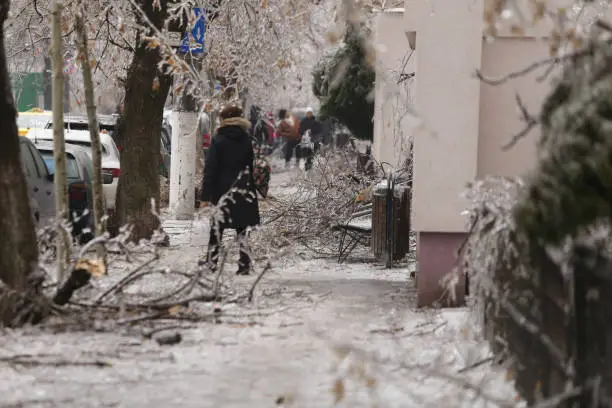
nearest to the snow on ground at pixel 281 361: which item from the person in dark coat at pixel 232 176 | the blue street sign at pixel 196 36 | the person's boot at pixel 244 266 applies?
the person's boot at pixel 244 266

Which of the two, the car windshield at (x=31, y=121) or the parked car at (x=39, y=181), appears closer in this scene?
the parked car at (x=39, y=181)

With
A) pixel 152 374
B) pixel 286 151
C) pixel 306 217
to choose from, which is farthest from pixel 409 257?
pixel 286 151

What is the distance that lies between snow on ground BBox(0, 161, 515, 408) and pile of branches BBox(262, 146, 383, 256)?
3.97 meters

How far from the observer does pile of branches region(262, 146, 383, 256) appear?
51.1 ft

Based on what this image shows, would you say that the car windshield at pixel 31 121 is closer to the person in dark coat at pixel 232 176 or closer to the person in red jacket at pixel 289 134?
the person in dark coat at pixel 232 176

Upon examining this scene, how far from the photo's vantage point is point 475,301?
28.4 feet

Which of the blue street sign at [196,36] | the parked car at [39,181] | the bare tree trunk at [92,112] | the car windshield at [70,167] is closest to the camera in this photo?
the bare tree trunk at [92,112]

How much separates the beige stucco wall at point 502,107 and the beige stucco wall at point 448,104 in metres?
0.10

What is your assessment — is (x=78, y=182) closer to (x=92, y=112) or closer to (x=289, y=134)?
(x=92, y=112)

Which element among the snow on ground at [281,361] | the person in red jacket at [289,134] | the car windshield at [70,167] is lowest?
the snow on ground at [281,361]

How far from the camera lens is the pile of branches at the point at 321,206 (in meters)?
15.6

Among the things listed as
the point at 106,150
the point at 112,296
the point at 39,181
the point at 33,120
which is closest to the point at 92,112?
the point at 112,296

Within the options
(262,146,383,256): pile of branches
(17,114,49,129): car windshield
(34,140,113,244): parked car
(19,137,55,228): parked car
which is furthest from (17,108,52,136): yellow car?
(19,137,55,228): parked car

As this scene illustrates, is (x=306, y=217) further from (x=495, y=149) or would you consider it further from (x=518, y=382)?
(x=518, y=382)
